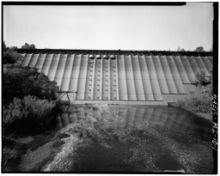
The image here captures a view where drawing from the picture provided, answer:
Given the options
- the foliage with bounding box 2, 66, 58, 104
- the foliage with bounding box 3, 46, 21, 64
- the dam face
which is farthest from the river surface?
the dam face

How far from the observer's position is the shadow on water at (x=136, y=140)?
301 cm

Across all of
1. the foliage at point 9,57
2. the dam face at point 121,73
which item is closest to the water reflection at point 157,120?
the dam face at point 121,73

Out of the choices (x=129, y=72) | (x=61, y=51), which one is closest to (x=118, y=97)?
(x=129, y=72)

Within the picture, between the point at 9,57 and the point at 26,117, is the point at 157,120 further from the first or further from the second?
the point at 9,57

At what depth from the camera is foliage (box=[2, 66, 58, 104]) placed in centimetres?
444

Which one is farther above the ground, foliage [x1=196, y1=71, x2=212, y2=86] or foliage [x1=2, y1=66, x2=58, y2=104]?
foliage [x1=196, y1=71, x2=212, y2=86]

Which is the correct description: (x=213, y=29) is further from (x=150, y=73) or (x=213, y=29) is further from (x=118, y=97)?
(x=150, y=73)

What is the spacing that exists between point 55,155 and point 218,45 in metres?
3.68

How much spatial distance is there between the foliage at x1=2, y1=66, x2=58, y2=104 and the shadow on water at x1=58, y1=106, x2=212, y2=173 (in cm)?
101

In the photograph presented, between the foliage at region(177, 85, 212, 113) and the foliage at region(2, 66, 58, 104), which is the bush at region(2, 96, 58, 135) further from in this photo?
the foliage at region(177, 85, 212, 113)

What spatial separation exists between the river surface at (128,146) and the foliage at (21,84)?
1.01 meters

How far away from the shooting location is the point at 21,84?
4.81 meters

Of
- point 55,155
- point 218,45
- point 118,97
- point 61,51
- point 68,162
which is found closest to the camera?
point 68,162

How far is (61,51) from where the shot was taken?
13.2 meters
